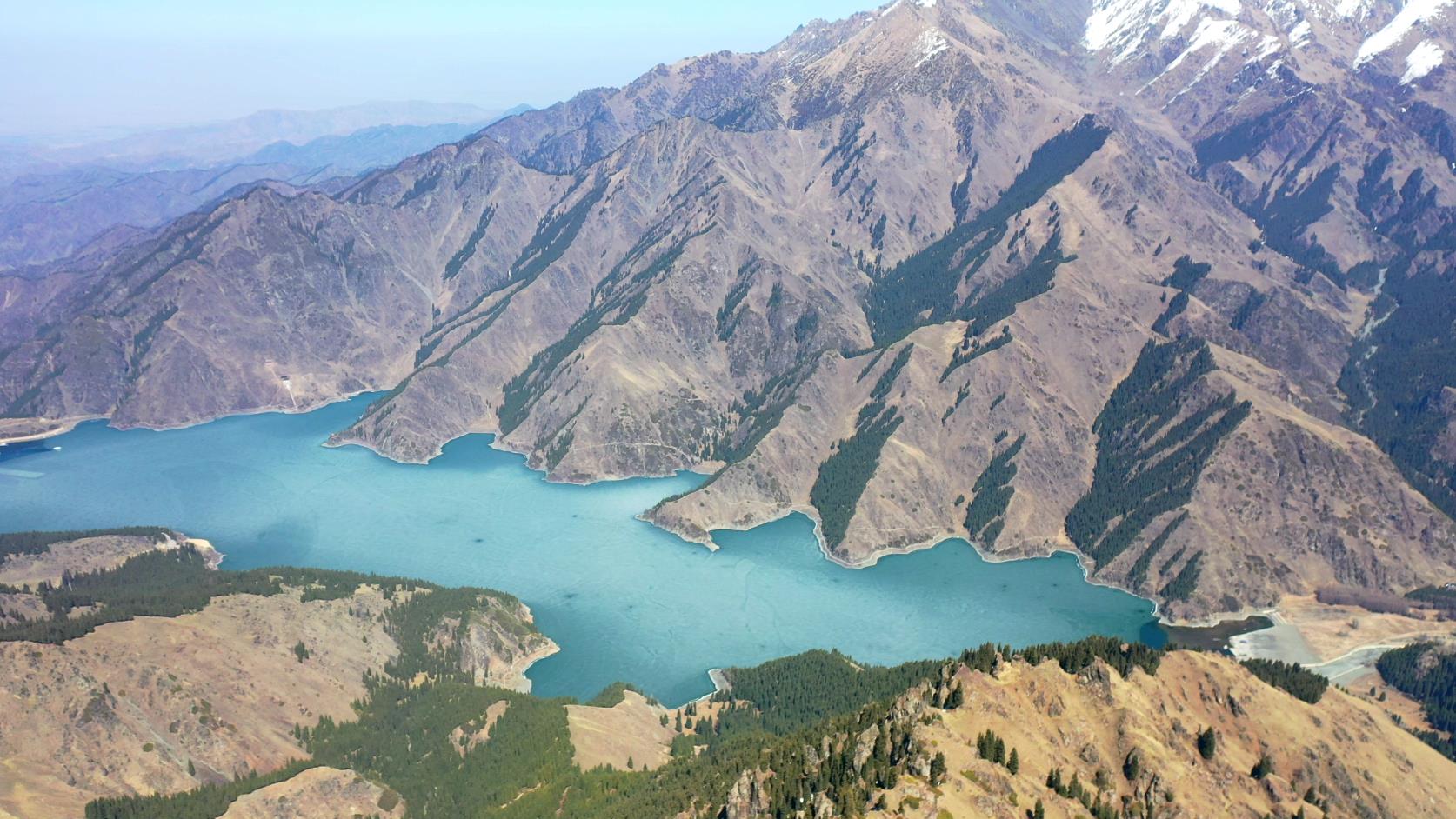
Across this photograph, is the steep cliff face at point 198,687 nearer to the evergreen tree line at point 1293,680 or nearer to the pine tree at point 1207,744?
the pine tree at point 1207,744

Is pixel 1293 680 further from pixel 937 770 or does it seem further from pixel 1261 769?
pixel 937 770

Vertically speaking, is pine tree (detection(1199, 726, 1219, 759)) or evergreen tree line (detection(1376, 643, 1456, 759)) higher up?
pine tree (detection(1199, 726, 1219, 759))

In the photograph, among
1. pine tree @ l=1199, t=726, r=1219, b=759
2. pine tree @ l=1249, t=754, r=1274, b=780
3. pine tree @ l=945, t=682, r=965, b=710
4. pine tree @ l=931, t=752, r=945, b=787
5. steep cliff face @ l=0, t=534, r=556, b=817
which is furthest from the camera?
steep cliff face @ l=0, t=534, r=556, b=817

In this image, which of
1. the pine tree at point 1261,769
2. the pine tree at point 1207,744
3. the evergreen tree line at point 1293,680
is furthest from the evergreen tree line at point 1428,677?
the pine tree at point 1207,744

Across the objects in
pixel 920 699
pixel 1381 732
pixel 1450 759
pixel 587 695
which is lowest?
pixel 587 695

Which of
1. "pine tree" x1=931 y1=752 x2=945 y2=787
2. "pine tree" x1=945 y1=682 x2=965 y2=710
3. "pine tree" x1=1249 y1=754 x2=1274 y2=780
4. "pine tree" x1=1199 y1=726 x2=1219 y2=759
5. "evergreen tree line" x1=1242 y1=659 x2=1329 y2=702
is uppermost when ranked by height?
"pine tree" x1=945 y1=682 x2=965 y2=710

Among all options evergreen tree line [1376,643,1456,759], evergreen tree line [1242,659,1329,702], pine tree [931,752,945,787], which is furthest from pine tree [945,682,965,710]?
evergreen tree line [1376,643,1456,759]

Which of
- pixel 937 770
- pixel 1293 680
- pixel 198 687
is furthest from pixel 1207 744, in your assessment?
pixel 198 687

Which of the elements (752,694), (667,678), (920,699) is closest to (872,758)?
(920,699)

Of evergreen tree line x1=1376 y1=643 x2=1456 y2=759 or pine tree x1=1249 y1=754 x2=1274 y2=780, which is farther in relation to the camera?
evergreen tree line x1=1376 y1=643 x2=1456 y2=759

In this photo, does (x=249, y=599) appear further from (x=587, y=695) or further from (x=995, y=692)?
(x=995, y=692)

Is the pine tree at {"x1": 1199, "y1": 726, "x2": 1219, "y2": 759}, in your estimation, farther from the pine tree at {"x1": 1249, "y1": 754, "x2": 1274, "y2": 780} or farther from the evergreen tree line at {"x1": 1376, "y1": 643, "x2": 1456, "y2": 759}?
the evergreen tree line at {"x1": 1376, "y1": 643, "x2": 1456, "y2": 759}
